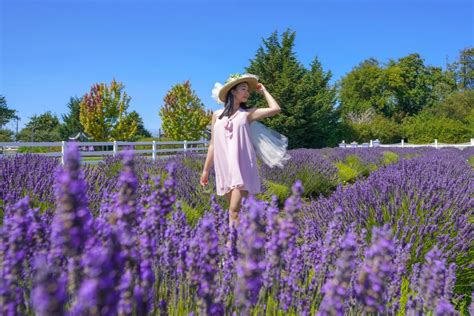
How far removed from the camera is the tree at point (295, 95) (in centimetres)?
2502

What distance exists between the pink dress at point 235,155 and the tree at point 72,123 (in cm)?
4181

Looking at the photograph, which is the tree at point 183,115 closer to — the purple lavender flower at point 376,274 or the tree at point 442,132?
the tree at point 442,132

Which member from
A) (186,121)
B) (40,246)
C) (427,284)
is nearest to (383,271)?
(427,284)

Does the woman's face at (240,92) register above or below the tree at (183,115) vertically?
below

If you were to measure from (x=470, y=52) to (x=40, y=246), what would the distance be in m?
72.1

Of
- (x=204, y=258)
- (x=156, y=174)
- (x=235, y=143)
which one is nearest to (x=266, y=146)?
(x=235, y=143)

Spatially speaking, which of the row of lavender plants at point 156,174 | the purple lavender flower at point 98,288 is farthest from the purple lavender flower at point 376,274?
the row of lavender plants at point 156,174

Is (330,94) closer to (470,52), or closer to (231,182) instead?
(231,182)

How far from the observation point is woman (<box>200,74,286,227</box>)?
3664 millimetres

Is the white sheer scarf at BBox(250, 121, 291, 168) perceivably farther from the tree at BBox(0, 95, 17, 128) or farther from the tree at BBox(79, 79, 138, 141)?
the tree at BBox(0, 95, 17, 128)

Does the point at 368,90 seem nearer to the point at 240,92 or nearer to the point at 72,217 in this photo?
the point at 240,92

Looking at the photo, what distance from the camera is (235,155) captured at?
366 cm

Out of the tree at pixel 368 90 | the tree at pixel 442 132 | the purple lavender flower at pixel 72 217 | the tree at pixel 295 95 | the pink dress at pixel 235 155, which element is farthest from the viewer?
the tree at pixel 368 90

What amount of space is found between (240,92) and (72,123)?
142ft
